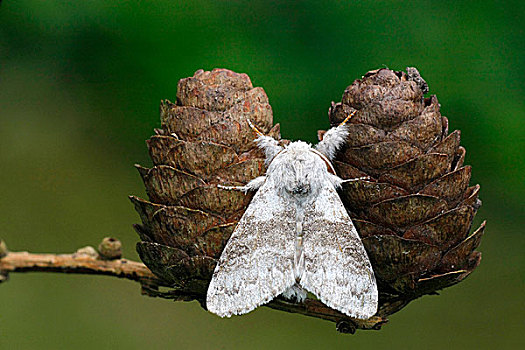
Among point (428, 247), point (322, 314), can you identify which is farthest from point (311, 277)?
point (428, 247)

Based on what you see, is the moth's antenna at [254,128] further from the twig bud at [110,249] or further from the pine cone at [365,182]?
the twig bud at [110,249]

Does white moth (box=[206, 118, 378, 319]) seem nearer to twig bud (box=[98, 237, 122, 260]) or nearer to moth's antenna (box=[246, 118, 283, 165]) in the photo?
moth's antenna (box=[246, 118, 283, 165])

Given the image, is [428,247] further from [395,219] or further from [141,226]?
[141,226]

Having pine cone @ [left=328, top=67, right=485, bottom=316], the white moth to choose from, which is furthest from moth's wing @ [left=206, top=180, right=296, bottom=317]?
pine cone @ [left=328, top=67, right=485, bottom=316]

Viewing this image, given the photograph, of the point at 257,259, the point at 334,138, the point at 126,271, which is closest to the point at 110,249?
the point at 126,271

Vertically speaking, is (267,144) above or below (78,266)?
above

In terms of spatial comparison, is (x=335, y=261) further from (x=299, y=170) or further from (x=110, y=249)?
(x=110, y=249)
